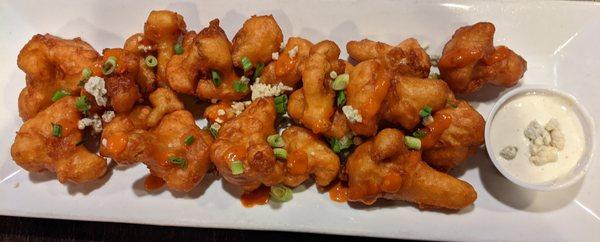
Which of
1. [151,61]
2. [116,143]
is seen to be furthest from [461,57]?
[116,143]

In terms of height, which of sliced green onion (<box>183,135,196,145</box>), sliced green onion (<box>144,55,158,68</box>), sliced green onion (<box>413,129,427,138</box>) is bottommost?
sliced green onion (<box>413,129,427,138</box>)

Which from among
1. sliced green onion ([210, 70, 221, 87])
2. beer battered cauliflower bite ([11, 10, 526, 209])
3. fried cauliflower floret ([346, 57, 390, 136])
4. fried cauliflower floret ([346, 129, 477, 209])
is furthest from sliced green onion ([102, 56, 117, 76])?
fried cauliflower floret ([346, 129, 477, 209])

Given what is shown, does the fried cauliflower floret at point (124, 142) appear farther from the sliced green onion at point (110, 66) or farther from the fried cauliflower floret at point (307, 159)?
the fried cauliflower floret at point (307, 159)

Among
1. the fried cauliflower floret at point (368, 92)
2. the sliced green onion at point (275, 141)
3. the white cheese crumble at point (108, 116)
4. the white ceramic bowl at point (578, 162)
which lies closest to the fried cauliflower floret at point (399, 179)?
the fried cauliflower floret at point (368, 92)

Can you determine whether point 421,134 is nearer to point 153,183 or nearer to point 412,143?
point 412,143

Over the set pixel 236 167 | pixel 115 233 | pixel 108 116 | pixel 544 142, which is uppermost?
pixel 108 116

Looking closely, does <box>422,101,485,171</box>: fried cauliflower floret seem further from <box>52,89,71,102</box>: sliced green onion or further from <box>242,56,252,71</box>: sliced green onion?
<box>52,89,71,102</box>: sliced green onion
